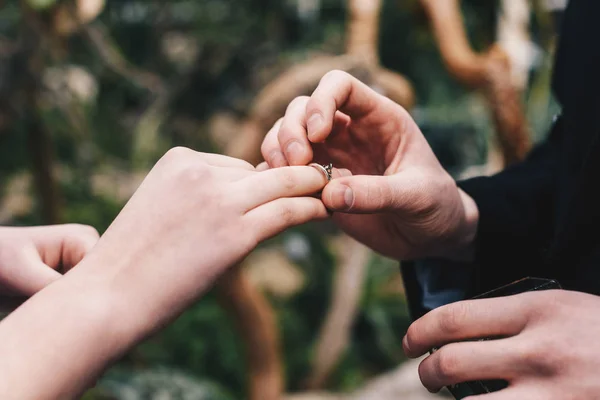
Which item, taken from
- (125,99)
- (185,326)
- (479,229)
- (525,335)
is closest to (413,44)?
(125,99)

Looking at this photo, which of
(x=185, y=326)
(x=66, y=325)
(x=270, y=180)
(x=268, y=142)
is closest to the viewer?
(x=66, y=325)

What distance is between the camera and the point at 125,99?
5.13 metres

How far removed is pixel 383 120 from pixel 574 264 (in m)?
0.34

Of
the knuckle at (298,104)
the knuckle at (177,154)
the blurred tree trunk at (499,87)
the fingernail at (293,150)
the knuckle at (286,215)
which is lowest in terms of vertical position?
the blurred tree trunk at (499,87)

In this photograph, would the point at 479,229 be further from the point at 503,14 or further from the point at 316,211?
the point at 503,14

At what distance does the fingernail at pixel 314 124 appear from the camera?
28.5 inches

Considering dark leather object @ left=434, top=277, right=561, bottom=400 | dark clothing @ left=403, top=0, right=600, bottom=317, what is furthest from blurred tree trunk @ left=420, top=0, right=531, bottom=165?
dark leather object @ left=434, top=277, right=561, bottom=400

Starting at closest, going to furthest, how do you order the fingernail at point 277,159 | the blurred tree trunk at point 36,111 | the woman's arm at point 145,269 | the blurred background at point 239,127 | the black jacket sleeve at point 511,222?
the woman's arm at point 145,269 < the fingernail at point 277,159 < the black jacket sleeve at point 511,222 < the blurred tree trunk at point 36,111 < the blurred background at point 239,127

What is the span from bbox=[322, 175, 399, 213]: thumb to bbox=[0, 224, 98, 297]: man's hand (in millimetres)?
324

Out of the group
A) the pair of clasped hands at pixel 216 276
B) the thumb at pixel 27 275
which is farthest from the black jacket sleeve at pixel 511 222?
the thumb at pixel 27 275

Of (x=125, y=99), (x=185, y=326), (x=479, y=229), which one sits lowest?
(x=185, y=326)

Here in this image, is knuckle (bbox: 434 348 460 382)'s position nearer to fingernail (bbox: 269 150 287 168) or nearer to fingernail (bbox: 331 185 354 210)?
fingernail (bbox: 331 185 354 210)

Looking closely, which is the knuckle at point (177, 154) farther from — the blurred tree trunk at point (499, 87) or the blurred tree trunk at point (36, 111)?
the blurred tree trunk at point (499, 87)

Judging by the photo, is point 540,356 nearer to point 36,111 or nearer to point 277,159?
point 277,159
